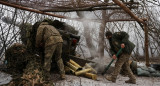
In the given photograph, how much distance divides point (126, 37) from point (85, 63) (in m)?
2.16

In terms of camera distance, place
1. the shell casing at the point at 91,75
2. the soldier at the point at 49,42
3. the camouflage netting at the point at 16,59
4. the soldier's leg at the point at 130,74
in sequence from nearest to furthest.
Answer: the camouflage netting at the point at 16,59 < the soldier at the point at 49,42 < the shell casing at the point at 91,75 < the soldier's leg at the point at 130,74

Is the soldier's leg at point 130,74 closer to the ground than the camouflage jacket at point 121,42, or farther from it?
closer to the ground

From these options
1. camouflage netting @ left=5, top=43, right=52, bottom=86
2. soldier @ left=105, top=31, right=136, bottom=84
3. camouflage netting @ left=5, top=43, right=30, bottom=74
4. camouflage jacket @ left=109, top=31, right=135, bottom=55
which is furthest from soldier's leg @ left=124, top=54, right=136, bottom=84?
camouflage netting @ left=5, top=43, right=30, bottom=74

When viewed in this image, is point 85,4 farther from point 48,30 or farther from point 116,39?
point 116,39

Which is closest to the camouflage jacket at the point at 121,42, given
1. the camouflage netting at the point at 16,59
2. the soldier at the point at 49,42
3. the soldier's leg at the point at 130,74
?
the soldier's leg at the point at 130,74

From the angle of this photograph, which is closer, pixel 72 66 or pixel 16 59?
pixel 16 59

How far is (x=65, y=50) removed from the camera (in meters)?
5.14

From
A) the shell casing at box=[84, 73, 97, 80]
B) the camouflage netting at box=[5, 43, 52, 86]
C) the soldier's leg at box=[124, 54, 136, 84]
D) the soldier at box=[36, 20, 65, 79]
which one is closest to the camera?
the camouflage netting at box=[5, 43, 52, 86]

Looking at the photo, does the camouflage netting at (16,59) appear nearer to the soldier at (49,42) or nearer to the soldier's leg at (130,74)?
the soldier at (49,42)

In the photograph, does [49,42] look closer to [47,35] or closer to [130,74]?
[47,35]

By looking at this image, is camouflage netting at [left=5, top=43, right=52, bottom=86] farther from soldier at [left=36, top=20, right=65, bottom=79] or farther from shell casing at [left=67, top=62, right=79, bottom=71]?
shell casing at [left=67, top=62, right=79, bottom=71]

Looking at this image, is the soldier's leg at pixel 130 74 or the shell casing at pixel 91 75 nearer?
the shell casing at pixel 91 75

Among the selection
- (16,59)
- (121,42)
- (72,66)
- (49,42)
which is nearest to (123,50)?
(121,42)

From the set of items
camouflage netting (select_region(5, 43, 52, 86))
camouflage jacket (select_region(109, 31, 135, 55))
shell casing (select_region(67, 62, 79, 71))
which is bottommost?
shell casing (select_region(67, 62, 79, 71))
